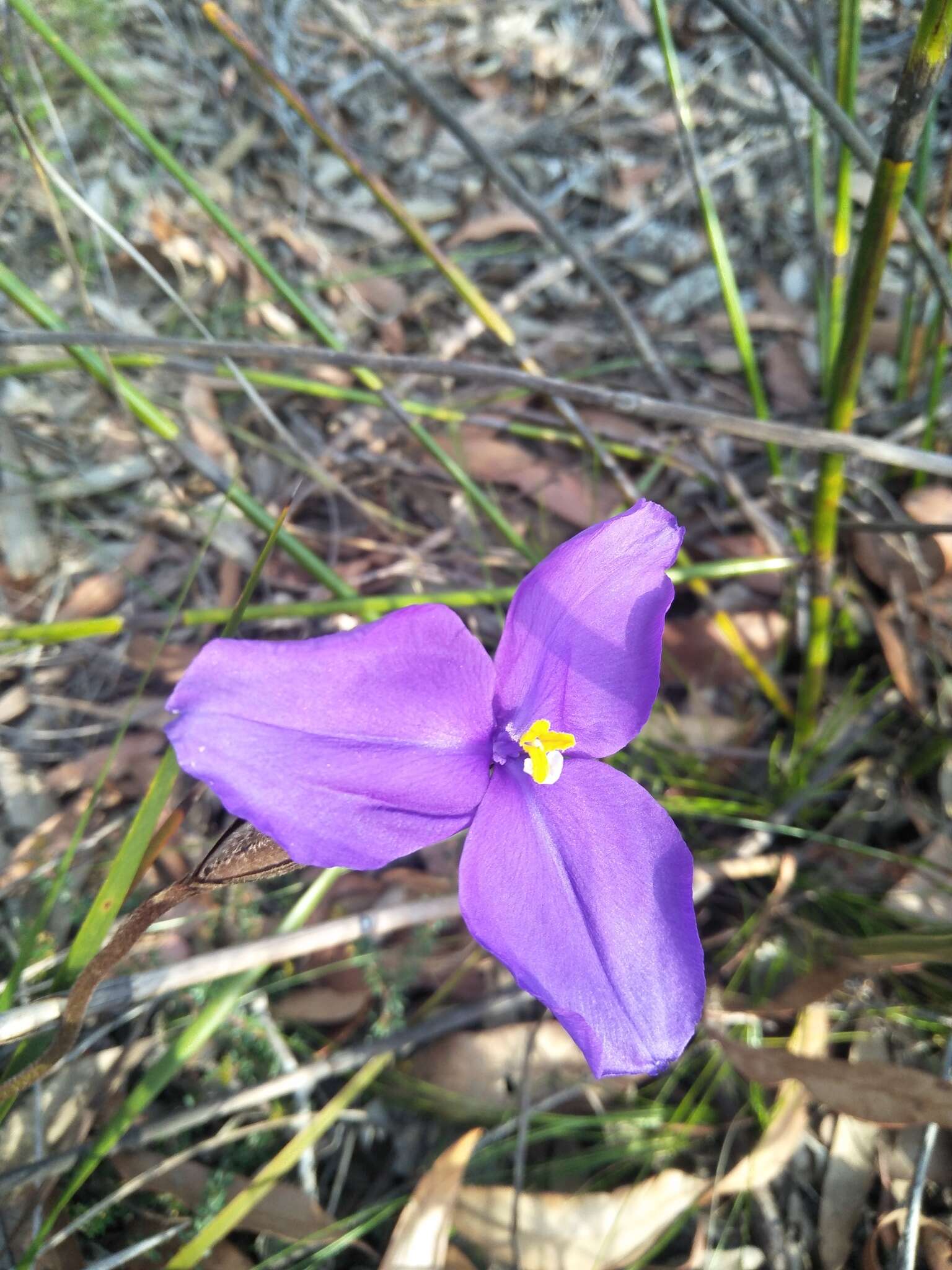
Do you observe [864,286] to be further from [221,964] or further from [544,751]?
[221,964]

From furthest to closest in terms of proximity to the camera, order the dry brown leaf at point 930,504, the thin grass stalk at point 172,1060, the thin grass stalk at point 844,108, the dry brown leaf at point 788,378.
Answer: the dry brown leaf at point 788,378 → the dry brown leaf at point 930,504 → the thin grass stalk at point 844,108 → the thin grass stalk at point 172,1060

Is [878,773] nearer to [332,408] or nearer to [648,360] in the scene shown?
[648,360]

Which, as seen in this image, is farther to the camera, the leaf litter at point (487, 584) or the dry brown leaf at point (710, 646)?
the dry brown leaf at point (710, 646)

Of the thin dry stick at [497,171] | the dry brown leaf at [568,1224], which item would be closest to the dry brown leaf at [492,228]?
the thin dry stick at [497,171]

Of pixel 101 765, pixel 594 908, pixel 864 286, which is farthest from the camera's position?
pixel 101 765

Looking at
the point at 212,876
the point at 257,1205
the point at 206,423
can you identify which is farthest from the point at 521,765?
the point at 206,423

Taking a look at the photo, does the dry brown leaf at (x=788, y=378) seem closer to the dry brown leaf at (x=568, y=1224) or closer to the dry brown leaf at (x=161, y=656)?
the dry brown leaf at (x=161, y=656)
